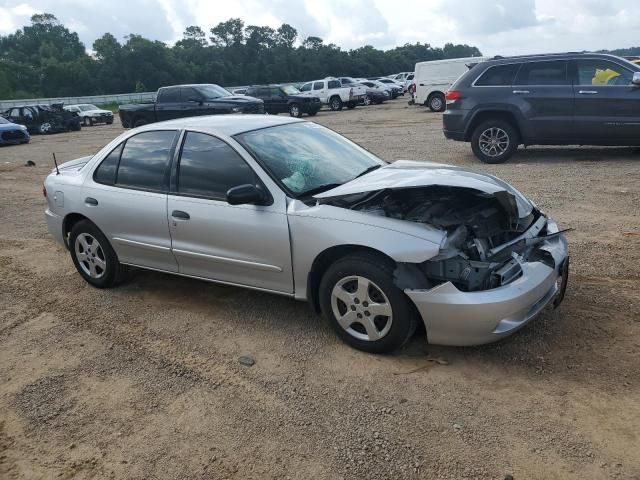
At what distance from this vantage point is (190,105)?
17906 millimetres

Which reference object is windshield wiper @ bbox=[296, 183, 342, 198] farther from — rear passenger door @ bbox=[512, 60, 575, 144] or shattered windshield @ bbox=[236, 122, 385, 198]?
rear passenger door @ bbox=[512, 60, 575, 144]

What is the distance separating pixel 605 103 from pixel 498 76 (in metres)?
1.79

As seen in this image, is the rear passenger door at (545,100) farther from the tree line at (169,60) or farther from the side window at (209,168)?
the tree line at (169,60)

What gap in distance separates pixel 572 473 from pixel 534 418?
414 millimetres

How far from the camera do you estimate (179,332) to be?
421 cm

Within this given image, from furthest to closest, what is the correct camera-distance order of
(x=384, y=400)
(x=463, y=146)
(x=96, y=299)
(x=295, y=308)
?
(x=463, y=146) → (x=96, y=299) → (x=295, y=308) → (x=384, y=400)

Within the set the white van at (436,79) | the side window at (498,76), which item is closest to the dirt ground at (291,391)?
the side window at (498,76)

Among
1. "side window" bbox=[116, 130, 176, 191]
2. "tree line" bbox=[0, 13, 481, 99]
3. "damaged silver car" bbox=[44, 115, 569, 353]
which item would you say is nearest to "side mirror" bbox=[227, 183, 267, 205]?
"damaged silver car" bbox=[44, 115, 569, 353]

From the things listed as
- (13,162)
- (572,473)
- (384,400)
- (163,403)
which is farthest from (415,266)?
(13,162)

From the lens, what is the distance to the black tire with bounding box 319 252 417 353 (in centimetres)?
340

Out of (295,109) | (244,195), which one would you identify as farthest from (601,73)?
(295,109)

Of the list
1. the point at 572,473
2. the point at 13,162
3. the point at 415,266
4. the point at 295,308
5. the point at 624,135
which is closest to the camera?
the point at 572,473

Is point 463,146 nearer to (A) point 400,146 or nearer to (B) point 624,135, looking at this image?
(A) point 400,146

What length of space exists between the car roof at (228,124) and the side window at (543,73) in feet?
20.0
